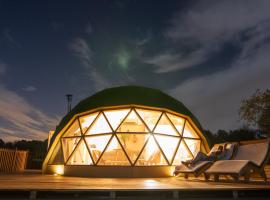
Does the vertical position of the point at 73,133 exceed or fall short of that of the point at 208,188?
it exceeds it

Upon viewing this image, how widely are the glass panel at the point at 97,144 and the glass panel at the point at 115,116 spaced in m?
0.68

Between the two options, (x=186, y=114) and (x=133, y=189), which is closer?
(x=133, y=189)

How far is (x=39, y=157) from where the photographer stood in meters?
25.2

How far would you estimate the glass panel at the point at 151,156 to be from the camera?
1107cm

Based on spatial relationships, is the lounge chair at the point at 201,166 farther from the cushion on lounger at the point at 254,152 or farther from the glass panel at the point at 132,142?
the glass panel at the point at 132,142

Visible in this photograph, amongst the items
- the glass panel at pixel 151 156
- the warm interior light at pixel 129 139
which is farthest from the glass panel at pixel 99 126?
the glass panel at pixel 151 156

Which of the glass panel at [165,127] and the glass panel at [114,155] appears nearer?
the glass panel at [114,155]

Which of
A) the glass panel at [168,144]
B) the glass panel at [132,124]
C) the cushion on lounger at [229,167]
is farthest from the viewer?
the glass panel at [168,144]

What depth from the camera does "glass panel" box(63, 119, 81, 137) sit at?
41.2 feet

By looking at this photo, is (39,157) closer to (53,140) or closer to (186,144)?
(53,140)

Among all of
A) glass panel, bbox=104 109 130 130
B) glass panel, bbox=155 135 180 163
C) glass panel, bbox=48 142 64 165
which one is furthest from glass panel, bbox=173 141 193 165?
glass panel, bbox=48 142 64 165

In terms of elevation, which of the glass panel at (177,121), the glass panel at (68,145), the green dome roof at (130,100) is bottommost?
the glass panel at (68,145)

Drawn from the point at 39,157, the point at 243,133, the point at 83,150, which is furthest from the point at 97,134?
the point at 243,133

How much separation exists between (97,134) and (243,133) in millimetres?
28435
